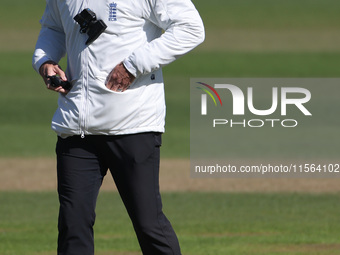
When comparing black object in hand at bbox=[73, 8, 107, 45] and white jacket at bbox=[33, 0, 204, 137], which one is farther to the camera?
white jacket at bbox=[33, 0, 204, 137]

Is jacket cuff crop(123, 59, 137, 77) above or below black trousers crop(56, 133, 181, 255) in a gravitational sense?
above

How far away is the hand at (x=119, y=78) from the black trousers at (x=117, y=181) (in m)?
0.25

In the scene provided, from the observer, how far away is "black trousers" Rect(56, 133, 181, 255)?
15.5 feet

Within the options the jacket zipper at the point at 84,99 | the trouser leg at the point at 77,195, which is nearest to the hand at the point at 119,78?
the jacket zipper at the point at 84,99

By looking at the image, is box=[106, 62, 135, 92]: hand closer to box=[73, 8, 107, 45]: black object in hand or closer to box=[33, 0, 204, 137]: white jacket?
box=[33, 0, 204, 137]: white jacket

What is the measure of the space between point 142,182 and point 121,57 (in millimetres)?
643

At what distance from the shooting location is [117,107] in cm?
470

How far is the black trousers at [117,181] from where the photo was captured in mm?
4715

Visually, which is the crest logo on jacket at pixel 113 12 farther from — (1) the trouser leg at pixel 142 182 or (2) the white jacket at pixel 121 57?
(1) the trouser leg at pixel 142 182

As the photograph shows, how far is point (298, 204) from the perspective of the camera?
31.6 ft

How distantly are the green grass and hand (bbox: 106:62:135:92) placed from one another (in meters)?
2.64

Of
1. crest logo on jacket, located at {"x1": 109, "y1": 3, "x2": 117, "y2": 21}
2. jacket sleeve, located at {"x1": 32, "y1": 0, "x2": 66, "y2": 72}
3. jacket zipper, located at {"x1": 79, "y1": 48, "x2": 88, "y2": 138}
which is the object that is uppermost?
crest logo on jacket, located at {"x1": 109, "y1": 3, "x2": 117, "y2": 21}

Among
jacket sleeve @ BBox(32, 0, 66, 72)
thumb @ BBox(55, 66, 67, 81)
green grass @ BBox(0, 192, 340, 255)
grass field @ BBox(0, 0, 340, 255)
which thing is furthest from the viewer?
grass field @ BBox(0, 0, 340, 255)

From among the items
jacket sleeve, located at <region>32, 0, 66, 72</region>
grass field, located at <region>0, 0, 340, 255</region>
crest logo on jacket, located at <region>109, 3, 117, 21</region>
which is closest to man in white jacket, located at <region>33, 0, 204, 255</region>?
crest logo on jacket, located at <region>109, 3, 117, 21</region>
